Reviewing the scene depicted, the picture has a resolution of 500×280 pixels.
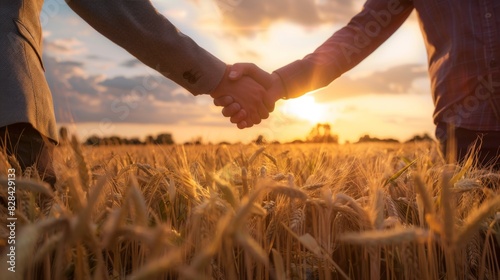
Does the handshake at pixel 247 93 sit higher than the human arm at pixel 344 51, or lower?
lower

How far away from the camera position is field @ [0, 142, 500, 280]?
2.00 feet

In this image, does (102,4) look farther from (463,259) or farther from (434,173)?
(463,259)

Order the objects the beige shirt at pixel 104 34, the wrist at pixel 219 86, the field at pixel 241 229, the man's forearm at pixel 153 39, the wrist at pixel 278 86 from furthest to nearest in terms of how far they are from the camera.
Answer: the wrist at pixel 278 86
the wrist at pixel 219 86
the man's forearm at pixel 153 39
the beige shirt at pixel 104 34
the field at pixel 241 229

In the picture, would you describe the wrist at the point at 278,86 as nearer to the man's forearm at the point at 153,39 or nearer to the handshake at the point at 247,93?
the handshake at the point at 247,93

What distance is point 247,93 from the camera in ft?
8.87

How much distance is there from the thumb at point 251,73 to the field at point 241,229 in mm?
1019

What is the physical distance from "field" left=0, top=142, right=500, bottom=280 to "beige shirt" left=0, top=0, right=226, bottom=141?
34 centimetres

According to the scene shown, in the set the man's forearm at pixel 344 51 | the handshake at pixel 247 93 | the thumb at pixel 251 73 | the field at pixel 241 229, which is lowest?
the field at pixel 241 229

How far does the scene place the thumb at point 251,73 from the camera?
2594 mm

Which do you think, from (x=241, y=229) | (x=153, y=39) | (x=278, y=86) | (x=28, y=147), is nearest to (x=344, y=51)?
(x=278, y=86)

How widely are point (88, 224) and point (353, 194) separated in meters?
1.21

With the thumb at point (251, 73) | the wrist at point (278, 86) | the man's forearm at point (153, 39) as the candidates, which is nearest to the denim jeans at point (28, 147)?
the man's forearm at point (153, 39)

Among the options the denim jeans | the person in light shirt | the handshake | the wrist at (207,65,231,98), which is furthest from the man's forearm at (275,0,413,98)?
the denim jeans

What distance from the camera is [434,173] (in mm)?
1621
